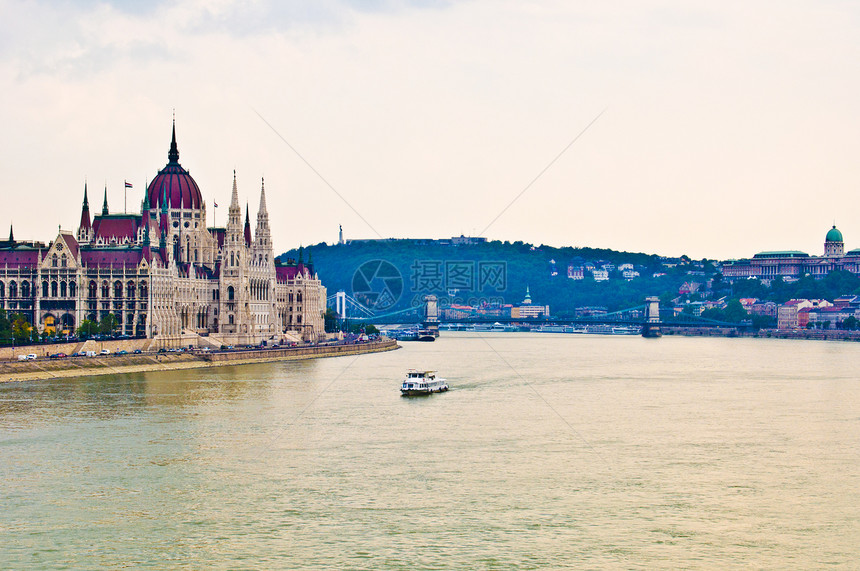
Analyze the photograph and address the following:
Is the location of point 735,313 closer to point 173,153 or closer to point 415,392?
point 173,153

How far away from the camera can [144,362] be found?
7231 centimetres

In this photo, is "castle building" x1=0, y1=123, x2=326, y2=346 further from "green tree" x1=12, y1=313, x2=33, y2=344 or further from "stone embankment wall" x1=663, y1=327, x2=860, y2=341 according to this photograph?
"stone embankment wall" x1=663, y1=327, x2=860, y2=341

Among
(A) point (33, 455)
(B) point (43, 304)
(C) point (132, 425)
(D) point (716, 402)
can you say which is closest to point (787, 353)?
(D) point (716, 402)

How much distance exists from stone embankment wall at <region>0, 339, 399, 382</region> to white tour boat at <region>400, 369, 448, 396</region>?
18.0 m

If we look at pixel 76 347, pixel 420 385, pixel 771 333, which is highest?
pixel 76 347

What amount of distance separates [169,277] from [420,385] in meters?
36.9

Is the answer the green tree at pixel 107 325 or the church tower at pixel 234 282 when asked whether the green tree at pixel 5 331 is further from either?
the church tower at pixel 234 282

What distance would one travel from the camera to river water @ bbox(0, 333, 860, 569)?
26.5 metres

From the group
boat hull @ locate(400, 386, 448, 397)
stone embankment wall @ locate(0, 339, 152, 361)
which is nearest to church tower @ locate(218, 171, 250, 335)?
stone embankment wall @ locate(0, 339, 152, 361)

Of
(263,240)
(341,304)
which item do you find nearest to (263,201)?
(263,240)

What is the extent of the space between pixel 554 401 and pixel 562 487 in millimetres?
22278

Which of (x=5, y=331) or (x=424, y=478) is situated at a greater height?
(x=5, y=331)

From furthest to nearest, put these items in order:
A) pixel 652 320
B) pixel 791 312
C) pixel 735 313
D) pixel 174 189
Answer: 1. pixel 652 320
2. pixel 735 313
3. pixel 791 312
4. pixel 174 189

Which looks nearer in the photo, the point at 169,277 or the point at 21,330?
the point at 21,330
